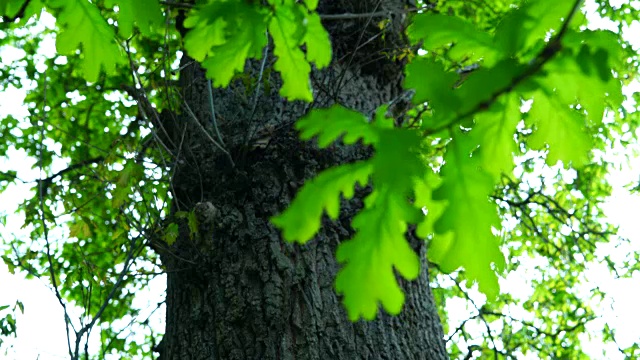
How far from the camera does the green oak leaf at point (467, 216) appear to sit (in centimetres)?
93

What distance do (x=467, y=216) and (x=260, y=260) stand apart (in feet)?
4.20

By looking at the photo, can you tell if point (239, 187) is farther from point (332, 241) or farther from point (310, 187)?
point (310, 187)

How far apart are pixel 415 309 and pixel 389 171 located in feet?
4.83

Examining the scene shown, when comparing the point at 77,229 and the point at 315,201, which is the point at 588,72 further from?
the point at 77,229

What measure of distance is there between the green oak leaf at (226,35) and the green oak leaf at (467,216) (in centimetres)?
52

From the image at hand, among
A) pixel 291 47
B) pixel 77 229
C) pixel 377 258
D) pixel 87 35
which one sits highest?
pixel 77 229

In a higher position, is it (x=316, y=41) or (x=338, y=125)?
(x=316, y=41)

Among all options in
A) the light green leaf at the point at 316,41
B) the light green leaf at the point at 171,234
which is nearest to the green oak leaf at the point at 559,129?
the light green leaf at the point at 316,41

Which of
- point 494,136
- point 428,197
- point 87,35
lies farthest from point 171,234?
point 494,136

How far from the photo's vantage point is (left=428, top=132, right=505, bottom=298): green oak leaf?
930 millimetres

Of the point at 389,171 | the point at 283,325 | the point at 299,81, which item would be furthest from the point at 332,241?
the point at 389,171

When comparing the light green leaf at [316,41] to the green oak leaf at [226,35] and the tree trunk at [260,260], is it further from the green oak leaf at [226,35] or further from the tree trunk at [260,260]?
the tree trunk at [260,260]

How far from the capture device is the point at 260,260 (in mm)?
2117

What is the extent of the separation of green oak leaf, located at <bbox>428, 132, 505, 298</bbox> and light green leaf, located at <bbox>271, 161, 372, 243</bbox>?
133 millimetres
